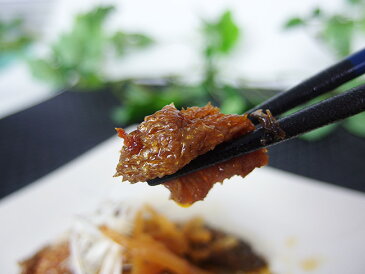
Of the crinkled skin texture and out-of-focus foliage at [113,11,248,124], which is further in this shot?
out-of-focus foliage at [113,11,248,124]

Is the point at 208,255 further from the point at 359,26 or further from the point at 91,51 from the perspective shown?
the point at 359,26

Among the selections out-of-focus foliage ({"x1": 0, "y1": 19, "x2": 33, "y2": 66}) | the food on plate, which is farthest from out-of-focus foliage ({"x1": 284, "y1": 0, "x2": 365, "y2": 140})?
out-of-focus foliage ({"x1": 0, "y1": 19, "x2": 33, "y2": 66})

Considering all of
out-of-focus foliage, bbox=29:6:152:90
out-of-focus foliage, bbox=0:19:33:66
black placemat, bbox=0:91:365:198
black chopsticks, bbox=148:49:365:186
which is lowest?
black chopsticks, bbox=148:49:365:186

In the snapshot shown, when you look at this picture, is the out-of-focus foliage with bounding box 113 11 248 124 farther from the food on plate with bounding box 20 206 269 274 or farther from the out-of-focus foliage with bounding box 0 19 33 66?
the out-of-focus foliage with bounding box 0 19 33 66

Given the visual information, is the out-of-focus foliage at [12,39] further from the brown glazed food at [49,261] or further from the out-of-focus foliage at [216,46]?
the brown glazed food at [49,261]

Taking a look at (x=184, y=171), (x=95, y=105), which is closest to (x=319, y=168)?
(x=184, y=171)

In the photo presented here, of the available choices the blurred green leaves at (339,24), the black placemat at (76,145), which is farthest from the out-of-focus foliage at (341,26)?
the black placemat at (76,145)

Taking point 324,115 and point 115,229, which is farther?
point 115,229
